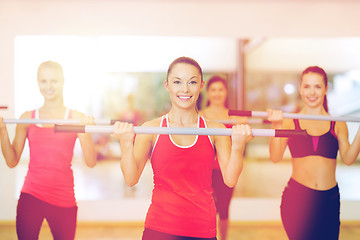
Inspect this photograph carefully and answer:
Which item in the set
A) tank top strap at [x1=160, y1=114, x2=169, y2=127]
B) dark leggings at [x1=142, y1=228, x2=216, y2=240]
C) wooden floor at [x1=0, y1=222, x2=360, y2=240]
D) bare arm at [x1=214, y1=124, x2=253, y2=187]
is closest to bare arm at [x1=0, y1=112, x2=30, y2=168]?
tank top strap at [x1=160, y1=114, x2=169, y2=127]

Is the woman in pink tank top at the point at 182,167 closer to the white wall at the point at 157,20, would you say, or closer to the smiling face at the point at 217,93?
the smiling face at the point at 217,93

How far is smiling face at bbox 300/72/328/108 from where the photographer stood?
2143 millimetres

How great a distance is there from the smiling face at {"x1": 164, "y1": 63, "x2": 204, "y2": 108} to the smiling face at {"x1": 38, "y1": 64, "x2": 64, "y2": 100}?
91 centimetres

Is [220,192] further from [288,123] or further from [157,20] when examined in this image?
[157,20]

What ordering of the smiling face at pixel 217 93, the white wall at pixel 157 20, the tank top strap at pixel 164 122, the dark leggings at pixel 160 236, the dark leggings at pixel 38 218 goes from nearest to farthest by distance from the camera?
the dark leggings at pixel 160 236 < the tank top strap at pixel 164 122 < the dark leggings at pixel 38 218 < the smiling face at pixel 217 93 < the white wall at pixel 157 20

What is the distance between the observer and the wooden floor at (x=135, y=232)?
3701mm

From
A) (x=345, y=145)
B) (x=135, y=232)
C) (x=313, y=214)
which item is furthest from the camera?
(x=135, y=232)

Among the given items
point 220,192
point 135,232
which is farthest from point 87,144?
point 135,232

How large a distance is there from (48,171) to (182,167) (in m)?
0.93

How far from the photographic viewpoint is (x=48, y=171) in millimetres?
2037

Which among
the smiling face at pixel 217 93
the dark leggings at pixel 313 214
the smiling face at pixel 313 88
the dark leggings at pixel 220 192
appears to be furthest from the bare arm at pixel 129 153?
the smiling face at pixel 217 93

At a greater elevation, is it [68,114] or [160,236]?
[68,114]

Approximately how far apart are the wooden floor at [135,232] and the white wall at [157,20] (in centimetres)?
19

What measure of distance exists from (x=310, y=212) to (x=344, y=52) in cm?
368
